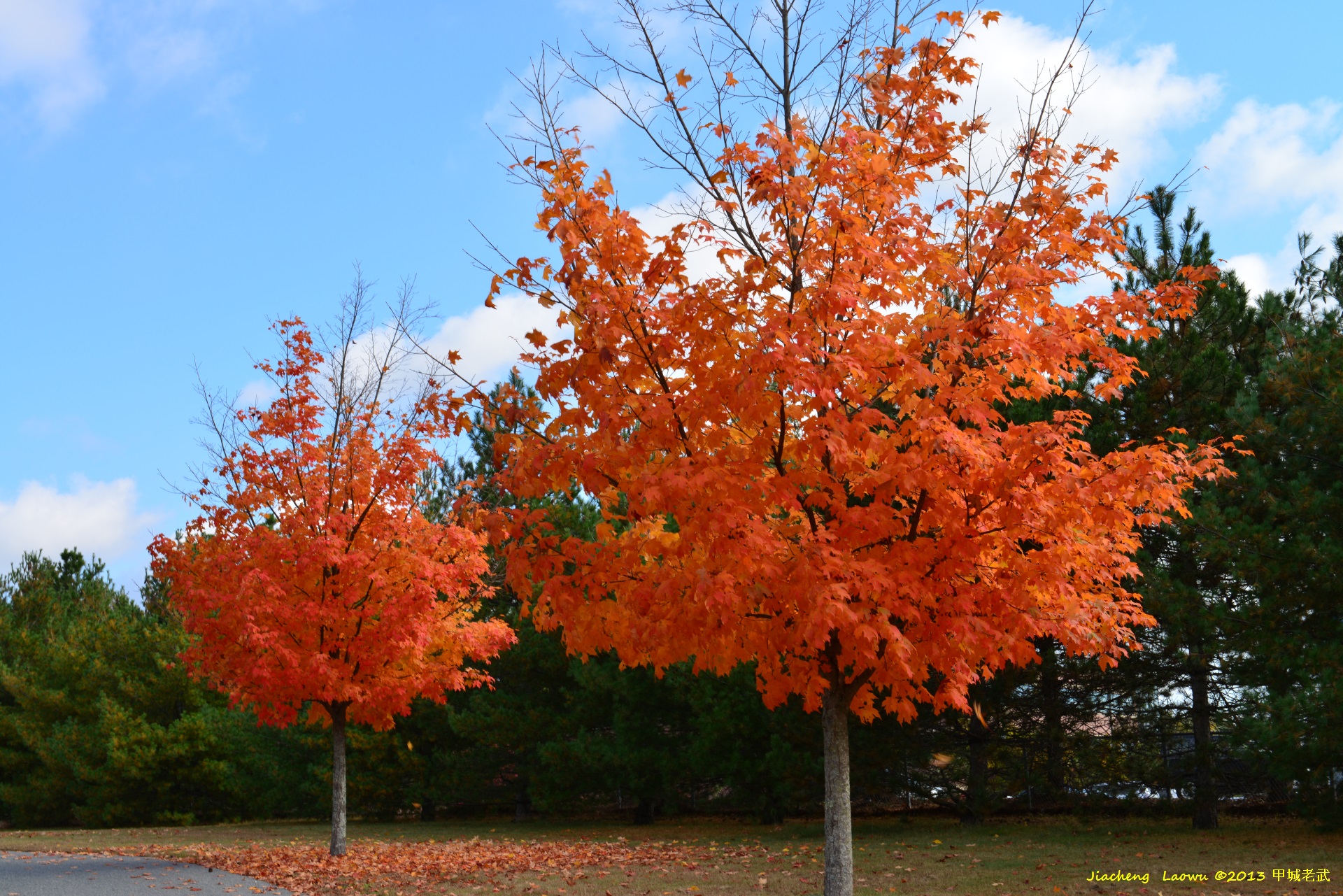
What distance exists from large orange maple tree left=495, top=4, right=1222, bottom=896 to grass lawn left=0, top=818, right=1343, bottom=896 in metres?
5.05

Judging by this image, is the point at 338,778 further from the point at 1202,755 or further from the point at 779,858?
the point at 1202,755

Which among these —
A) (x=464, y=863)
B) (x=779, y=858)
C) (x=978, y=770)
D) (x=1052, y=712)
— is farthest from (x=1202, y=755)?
(x=464, y=863)

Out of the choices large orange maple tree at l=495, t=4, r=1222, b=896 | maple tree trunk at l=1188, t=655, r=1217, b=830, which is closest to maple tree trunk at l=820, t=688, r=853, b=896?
large orange maple tree at l=495, t=4, r=1222, b=896

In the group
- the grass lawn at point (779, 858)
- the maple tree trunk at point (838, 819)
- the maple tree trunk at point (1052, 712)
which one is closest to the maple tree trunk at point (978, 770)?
the grass lawn at point (779, 858)

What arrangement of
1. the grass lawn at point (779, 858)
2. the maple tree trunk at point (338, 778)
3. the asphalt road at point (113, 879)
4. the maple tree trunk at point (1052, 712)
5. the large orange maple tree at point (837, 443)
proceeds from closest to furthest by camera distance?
the large orange maple tree at point (837, 443) < the grass lawn at point (779, 858) < the asphalt road at point (113, 879) < the maple tree trunk at point (338, 778) < the maple tree trunk at point (1052, 712)

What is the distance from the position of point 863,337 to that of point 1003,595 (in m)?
2.01

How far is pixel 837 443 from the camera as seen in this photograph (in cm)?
616

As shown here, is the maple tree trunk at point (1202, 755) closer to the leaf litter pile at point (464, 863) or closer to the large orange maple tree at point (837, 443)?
the leaf litter pile at point (464, 863)

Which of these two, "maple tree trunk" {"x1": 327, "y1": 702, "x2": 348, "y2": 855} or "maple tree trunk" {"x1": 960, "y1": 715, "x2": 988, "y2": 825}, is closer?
"maple tree trunk" {"x1": 327, "y1": 702, "x2": 348, "y2": 855}

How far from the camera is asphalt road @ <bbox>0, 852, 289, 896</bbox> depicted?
11.4 m

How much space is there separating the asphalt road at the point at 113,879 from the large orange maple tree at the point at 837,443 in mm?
6849

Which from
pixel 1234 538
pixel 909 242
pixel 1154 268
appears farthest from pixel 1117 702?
pixel 909 242

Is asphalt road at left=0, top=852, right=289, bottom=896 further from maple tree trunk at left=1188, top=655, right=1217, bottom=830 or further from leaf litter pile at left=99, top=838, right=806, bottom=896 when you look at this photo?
maple tree trunk at left=1188, top=655, right=1217, bottom=830

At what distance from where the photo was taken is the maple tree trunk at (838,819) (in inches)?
285
